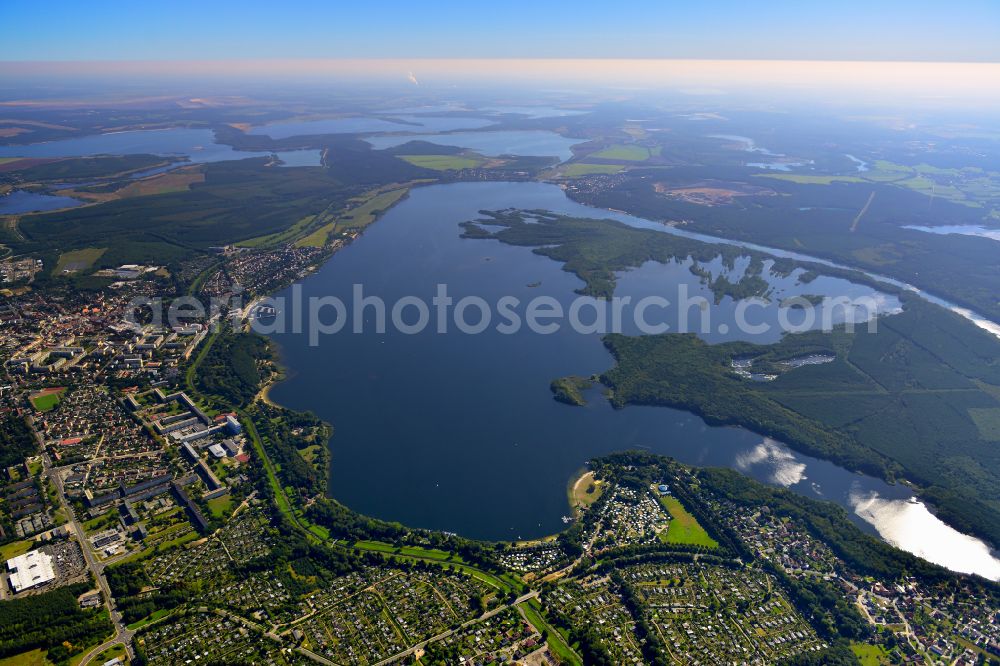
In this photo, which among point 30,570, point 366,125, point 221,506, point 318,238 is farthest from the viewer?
point 366,125

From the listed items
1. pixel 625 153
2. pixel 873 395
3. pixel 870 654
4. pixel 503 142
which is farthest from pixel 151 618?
pixel 503 142

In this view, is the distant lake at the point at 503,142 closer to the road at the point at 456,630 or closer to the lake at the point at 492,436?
the lake at the point at 492,436

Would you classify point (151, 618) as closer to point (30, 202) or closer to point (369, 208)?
point (369, 208)

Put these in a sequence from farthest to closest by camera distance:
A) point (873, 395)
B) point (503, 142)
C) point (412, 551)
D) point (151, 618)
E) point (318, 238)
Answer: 1. point (503, 142)
2. point (318, 238)
3. point (873, 395)
4. point (412, 551)
5. point (151, 618)

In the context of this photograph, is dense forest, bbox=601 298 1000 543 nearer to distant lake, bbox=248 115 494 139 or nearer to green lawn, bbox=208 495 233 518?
green lawn, bbox=208 495 233 518

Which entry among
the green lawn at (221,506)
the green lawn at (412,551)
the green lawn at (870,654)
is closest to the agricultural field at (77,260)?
the green lawn at (221,506)

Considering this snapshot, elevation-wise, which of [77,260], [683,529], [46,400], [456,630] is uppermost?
[77,260]
